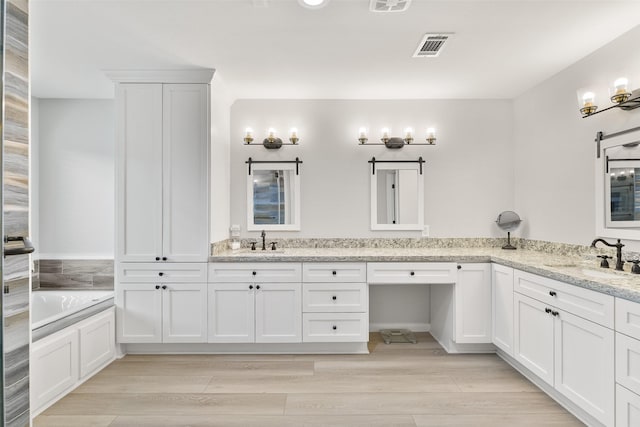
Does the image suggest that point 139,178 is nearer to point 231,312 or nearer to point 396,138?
point 231,312

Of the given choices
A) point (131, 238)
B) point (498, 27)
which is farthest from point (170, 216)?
point (498, 27)

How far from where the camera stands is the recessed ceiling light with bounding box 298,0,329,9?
207 centimetres

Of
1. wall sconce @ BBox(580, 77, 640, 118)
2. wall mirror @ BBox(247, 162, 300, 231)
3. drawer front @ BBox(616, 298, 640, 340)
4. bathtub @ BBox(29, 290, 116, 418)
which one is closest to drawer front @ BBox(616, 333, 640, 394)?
drawer front @ BBox(616, 298, 640, 340)

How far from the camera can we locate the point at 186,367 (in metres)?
2.97

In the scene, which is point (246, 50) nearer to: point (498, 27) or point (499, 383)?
point (498, 27)

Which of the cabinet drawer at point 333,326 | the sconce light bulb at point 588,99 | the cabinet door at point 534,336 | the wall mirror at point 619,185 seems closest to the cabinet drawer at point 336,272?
the cabinet drawer at point 333,326

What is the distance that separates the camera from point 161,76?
3145 mm

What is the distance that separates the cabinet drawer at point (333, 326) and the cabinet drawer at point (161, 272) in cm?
102

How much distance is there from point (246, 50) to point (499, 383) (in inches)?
124

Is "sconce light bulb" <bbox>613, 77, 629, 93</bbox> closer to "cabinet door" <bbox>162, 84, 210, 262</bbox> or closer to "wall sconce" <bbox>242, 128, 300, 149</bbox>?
"wall sconce" <bbox>242, 128, 300, 149</bbox>

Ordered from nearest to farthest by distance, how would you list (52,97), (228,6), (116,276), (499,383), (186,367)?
(228,6) → (499,383) → (186,367) → (116,276) → (52,97)

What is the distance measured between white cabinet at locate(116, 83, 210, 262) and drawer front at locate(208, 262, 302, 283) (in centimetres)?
18

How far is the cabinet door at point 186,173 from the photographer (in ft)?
10.4

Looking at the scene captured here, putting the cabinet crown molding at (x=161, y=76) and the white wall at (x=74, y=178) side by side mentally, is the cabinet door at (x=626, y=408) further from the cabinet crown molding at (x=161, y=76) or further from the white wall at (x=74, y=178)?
the white wall at (x=74, y=178)
